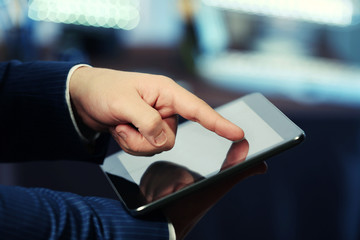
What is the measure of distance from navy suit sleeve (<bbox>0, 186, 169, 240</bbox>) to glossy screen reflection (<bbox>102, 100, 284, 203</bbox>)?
0.08 ft

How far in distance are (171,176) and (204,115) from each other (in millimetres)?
73

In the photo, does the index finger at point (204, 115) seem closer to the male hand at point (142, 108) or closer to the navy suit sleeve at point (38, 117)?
the male hand at point (142, 108)

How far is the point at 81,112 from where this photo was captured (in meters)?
0.49

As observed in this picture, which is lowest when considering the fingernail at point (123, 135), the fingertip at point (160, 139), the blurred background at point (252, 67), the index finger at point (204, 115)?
the blurred background at point (252, 67)

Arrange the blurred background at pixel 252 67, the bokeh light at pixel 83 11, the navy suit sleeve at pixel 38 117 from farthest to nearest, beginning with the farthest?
the bokeh light at pixel 83 11 → the blurred background at pixel 252 67 → the navy suit sleeve at pixel 38 117

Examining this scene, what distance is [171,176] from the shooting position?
0.44m

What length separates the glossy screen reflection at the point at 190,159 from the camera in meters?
0.43

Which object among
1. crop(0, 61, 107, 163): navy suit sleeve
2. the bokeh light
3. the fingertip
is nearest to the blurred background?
the bokeh light

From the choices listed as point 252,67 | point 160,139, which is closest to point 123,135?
point 160,139

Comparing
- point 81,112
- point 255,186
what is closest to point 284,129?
point 81,112

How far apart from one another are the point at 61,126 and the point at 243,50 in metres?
0.66

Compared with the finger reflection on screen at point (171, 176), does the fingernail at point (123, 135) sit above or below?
above

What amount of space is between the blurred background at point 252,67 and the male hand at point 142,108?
0.43 metres

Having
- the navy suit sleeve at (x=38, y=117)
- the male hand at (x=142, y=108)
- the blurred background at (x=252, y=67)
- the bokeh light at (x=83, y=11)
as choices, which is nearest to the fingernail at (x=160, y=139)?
the male hand at (x=142, y=108)
